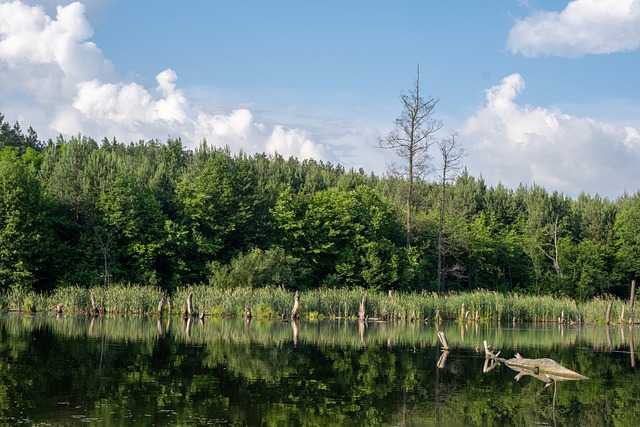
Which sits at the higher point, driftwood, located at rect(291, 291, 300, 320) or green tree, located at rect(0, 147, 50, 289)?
green tree, located at rect(0, 147, 50, 289)

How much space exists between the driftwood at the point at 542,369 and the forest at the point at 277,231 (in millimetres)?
27312

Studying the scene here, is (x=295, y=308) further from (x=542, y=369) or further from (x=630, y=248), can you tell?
(x=630, y=248)

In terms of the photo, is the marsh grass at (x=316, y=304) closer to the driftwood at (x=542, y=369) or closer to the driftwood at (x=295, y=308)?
the driftwood at (x=295, y=308)

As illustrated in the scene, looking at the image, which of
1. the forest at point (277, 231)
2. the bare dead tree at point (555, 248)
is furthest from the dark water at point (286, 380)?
the bare dead tree at point (555, 248)

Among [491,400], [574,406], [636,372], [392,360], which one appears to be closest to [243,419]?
[491,400]

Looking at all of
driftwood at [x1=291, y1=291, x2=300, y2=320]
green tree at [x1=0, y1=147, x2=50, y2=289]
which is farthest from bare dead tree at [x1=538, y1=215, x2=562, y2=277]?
green tree at [x1=0, y1=147, x2=50, y2=289]

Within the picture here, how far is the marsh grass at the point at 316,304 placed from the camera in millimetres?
44531

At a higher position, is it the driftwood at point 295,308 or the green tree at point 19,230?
the green tree at point 19,230

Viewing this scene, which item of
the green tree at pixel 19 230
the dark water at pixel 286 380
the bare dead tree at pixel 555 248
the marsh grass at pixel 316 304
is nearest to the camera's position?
the dark water at pixel 286 380

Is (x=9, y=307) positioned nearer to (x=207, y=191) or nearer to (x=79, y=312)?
(x=79, y=312)

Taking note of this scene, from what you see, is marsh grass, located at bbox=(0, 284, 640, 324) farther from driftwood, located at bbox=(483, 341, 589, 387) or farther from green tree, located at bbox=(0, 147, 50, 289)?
driftwood, located at bbox=(483, 341, 589, 387)

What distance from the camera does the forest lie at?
50.8 m

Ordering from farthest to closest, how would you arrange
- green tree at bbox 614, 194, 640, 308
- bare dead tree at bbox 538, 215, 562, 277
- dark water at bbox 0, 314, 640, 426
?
green tree at bbox 614, 194, 640, 308 → bare dead tree at bbox 538, 215, 562, 277 → dark water at bbox 0, 314, 640, 426

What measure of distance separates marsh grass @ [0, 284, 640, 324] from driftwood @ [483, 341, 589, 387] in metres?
21.4
